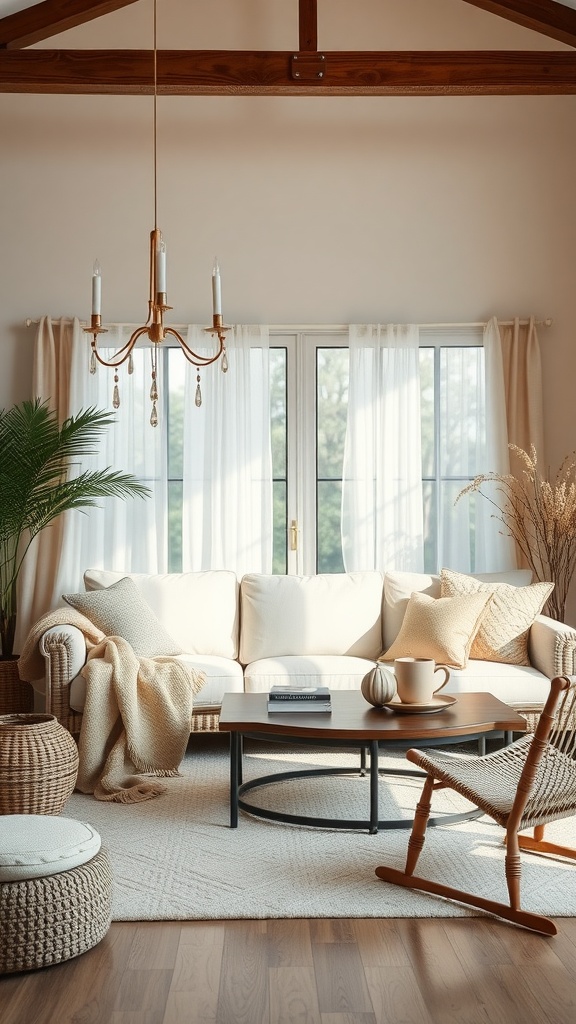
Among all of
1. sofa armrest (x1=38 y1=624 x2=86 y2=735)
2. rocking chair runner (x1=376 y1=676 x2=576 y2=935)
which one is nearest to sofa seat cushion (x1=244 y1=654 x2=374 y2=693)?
sofa armrest (x1=38 y1=624 x2=86 y2=735)

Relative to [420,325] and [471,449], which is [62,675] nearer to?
[471,449]

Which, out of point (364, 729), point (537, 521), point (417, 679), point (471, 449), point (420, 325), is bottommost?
point (364, 729)

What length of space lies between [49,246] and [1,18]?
3.83 feet

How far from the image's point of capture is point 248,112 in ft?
18.5

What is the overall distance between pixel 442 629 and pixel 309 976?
2.40 meters

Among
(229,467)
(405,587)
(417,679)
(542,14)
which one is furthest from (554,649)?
(542,14)

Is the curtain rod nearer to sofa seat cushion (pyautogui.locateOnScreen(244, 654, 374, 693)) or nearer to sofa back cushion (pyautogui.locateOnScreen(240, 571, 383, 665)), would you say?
sofa back cushion (pyautogui.locateOnScreen(240, 571, 383, 665))

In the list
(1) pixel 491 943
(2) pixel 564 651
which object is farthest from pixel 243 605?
(1) pixel 491 943

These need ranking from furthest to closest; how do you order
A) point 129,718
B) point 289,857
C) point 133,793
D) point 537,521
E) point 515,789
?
1. point 537,521
2. point 129,718
3. point 133,793
4. point 289,857
5. point 515,789

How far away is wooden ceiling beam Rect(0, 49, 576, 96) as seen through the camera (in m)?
5.09

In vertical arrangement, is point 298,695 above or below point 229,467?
below

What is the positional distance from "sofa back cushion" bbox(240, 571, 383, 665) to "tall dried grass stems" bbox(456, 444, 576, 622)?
824 mm

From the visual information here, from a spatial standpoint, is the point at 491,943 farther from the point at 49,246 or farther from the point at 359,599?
the point at 49,246

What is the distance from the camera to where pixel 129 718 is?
165 inches
